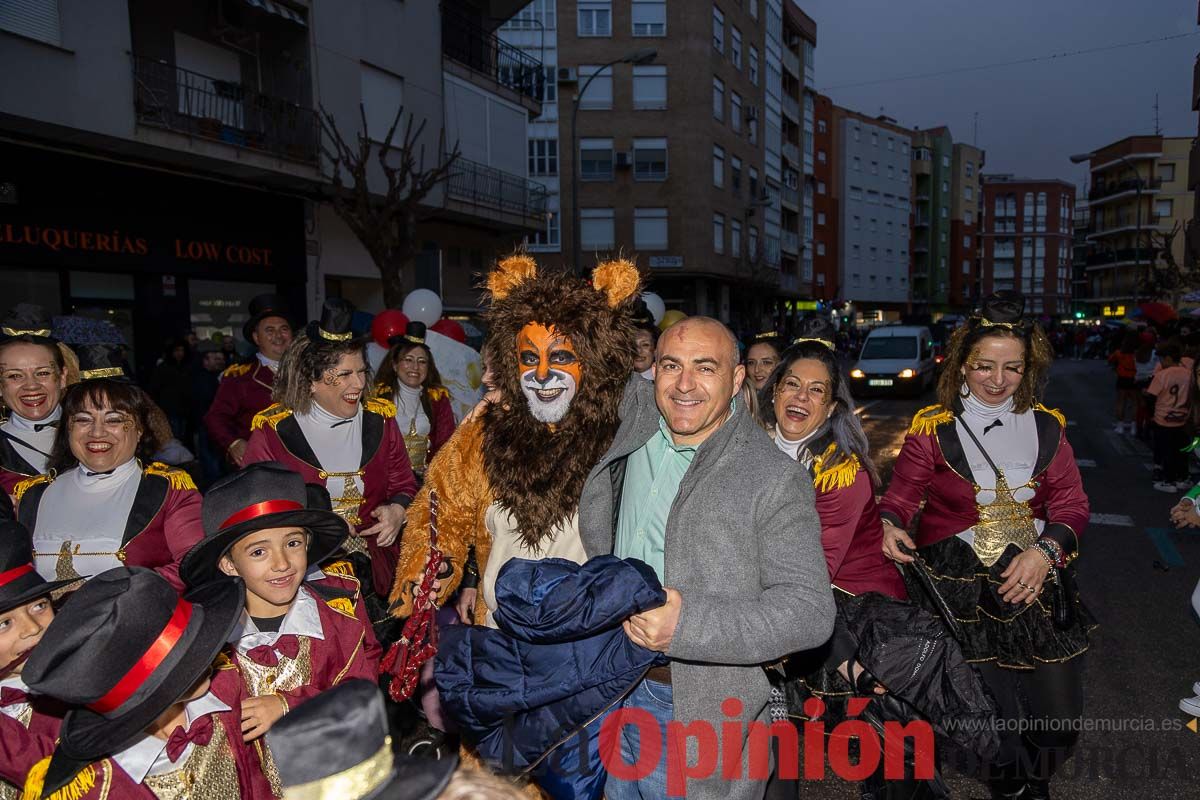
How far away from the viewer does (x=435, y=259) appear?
745 inches

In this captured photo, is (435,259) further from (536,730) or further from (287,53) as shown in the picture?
(536,730)

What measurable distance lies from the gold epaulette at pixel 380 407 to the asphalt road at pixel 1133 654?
286 cm

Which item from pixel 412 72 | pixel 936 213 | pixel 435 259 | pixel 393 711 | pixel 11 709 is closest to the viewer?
pixel 11 709

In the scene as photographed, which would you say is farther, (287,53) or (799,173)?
(799,173)

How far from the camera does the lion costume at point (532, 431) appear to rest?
2611mm

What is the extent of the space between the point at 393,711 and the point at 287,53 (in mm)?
14158

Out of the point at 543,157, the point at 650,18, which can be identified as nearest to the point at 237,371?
the point at 543,157

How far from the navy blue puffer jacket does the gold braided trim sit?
541 millimetres

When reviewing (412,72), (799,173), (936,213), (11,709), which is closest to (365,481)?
(11,709)

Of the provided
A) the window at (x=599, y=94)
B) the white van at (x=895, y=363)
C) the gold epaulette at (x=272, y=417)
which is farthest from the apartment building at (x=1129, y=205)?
the gold epaulette at (x=272, y=417)

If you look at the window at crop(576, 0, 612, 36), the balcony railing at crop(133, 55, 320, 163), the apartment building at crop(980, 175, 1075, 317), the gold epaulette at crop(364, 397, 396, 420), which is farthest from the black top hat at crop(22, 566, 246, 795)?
the apartment building at crop(980, 175, 1075, 317)

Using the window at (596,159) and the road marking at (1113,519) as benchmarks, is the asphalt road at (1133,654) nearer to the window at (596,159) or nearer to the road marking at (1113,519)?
the road marking at (1113,519)

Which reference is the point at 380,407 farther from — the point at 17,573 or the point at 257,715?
the point at 257,715

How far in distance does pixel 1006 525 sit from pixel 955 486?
25cm
